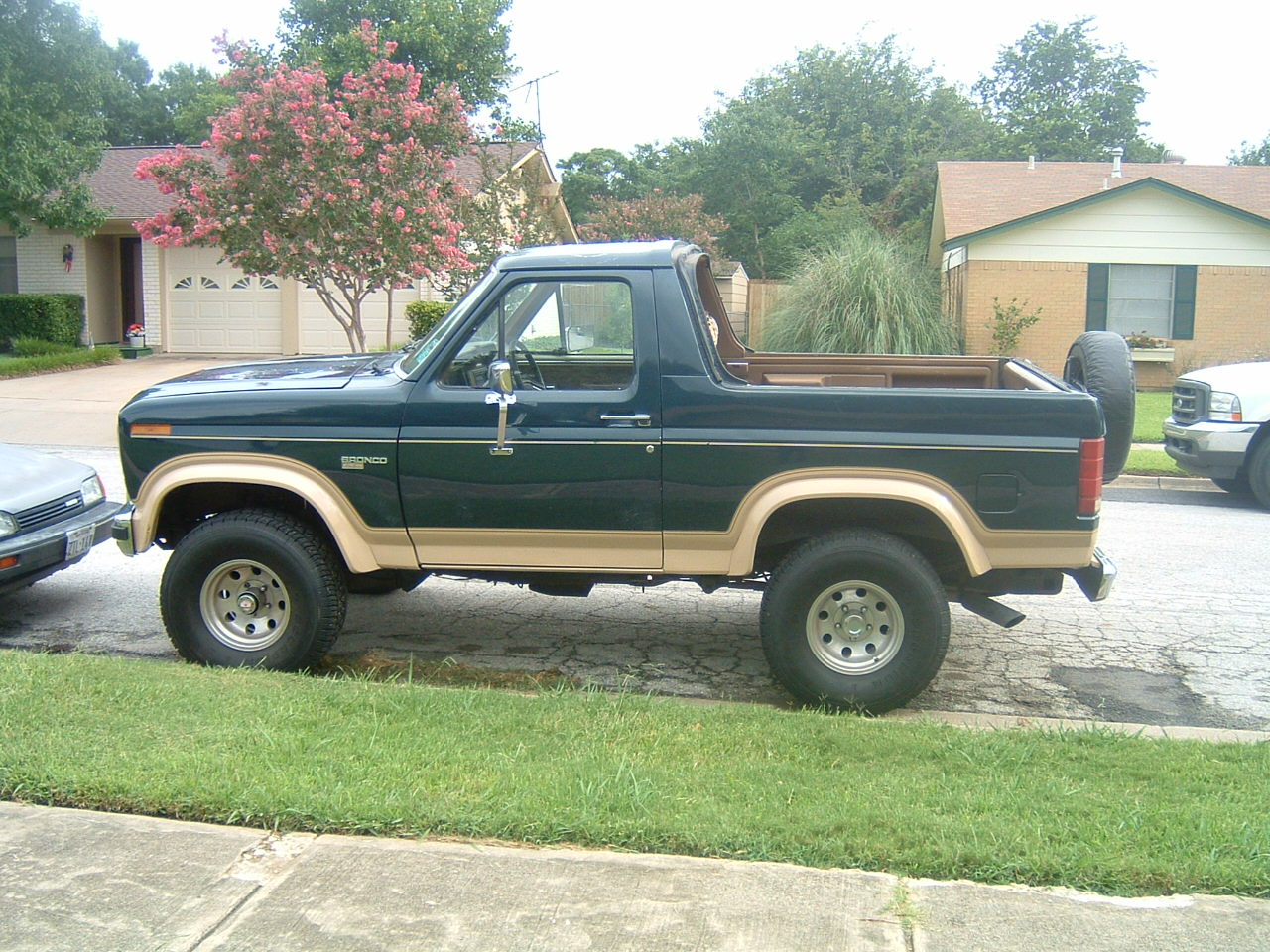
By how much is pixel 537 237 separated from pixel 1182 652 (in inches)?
686

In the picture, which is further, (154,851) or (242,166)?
(242,166)

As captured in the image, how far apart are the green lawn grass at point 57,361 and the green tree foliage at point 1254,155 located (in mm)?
50241

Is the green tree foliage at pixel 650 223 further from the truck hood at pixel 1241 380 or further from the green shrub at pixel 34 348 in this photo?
the truck hood at pixel 1241 380

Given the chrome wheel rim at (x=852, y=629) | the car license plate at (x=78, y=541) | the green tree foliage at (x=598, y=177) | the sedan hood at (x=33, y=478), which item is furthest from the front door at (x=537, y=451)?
the green tree foliage at (x=598, y=177)

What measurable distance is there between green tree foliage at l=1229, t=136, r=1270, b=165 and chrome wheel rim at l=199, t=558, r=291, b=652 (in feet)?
192

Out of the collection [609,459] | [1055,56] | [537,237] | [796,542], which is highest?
[1055,56]

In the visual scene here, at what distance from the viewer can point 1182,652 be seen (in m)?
6.54

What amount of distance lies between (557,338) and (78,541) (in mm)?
3152

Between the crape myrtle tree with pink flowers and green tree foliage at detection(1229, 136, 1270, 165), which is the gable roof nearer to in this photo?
the crape myrtle tree with pink flowers

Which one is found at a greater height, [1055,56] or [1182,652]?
[1055,56]

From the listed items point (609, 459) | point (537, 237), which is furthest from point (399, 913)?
point (537, 237)

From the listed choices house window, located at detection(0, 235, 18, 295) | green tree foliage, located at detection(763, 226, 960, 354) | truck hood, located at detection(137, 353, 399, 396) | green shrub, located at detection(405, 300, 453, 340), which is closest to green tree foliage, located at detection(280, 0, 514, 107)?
house window, located at detection(0, 235, 18, 295)

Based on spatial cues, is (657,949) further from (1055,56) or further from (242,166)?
(1055,56)

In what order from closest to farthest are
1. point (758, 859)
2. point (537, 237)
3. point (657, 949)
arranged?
point (657, 949) → point (758, 859) → point (537, 237)
